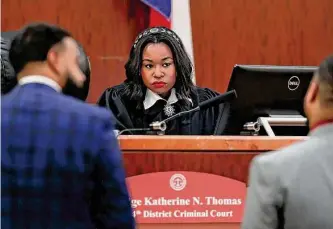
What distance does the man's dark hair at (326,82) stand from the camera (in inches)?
54.7

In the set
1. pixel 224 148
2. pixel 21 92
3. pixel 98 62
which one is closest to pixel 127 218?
pixel 21 92

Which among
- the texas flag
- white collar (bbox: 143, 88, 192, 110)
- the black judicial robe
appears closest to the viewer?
the black judicial robe

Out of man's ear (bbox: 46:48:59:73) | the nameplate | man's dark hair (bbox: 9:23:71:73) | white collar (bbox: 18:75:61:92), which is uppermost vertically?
man's dark hair (bbox: 9:23:71:73)

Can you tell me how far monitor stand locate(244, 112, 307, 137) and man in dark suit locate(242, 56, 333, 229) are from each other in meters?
0.91

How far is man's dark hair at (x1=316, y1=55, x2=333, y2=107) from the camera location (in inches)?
54.7

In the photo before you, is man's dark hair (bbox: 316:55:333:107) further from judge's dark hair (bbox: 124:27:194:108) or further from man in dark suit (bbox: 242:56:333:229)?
judge's dark hair (bbox: 124:27:194:108)

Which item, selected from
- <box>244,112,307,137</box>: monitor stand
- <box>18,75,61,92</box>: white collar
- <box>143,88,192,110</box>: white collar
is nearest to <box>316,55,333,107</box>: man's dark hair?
<box>18,75,61,92</box>: white collar

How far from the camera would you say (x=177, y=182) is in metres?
1.98

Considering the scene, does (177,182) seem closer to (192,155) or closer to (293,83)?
(192,155)

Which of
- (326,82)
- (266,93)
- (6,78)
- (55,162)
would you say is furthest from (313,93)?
(6,78)

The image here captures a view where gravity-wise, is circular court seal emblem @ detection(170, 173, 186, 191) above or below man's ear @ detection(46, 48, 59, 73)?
below

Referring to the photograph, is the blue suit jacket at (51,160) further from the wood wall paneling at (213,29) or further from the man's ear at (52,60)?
the wood wall paneling at (213,29)

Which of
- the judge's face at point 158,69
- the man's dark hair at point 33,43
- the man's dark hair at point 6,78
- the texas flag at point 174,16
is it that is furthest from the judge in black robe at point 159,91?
the man's dark hair at point 33,43

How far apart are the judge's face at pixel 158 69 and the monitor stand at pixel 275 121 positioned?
0.54 meters
